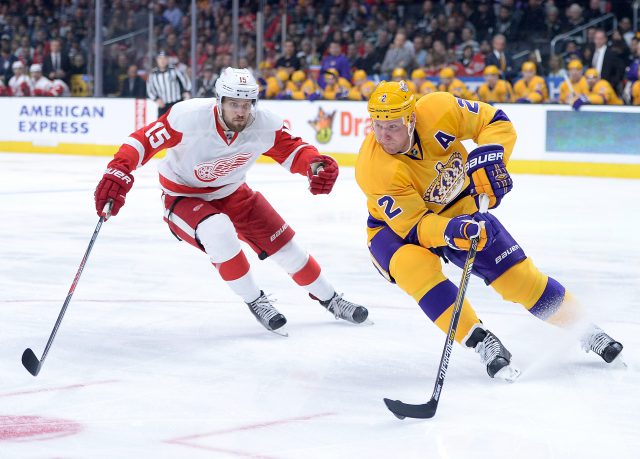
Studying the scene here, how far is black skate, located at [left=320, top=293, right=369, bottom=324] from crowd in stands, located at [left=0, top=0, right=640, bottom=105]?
301 inches

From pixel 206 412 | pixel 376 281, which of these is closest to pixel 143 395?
pixel 206 412

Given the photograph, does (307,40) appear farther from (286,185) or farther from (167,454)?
(167,454)

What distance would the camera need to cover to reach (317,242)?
611cm

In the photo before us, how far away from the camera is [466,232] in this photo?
10.1 feet

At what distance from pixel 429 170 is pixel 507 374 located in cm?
70

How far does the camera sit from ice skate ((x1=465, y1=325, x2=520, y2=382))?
3.11 metres

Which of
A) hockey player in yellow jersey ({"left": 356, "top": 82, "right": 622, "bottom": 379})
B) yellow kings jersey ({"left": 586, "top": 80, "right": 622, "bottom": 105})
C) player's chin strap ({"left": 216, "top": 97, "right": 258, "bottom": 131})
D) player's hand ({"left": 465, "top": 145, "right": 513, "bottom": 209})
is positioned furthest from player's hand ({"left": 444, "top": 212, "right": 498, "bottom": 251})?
yellow kings jersey ({"left": 586, "top": 80, "right": 622, "bottom": 105})

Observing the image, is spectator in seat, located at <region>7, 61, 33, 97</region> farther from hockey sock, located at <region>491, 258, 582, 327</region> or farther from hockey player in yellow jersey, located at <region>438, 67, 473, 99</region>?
hockey sock, located at <region>491, 258, 582, 327</region>

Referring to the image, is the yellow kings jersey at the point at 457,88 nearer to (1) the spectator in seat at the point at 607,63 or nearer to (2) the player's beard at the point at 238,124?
(1) the spectator in seat at the point at 607,63

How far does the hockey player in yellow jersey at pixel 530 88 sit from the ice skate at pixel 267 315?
752 cm

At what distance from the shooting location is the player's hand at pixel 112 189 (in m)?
3.48

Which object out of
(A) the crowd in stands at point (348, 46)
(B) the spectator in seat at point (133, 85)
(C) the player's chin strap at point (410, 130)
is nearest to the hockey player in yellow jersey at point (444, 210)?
(C) the player's chin strap at point (410, 130)

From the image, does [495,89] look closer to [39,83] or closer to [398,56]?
[398,56]

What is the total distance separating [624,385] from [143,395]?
1356 millimetres
